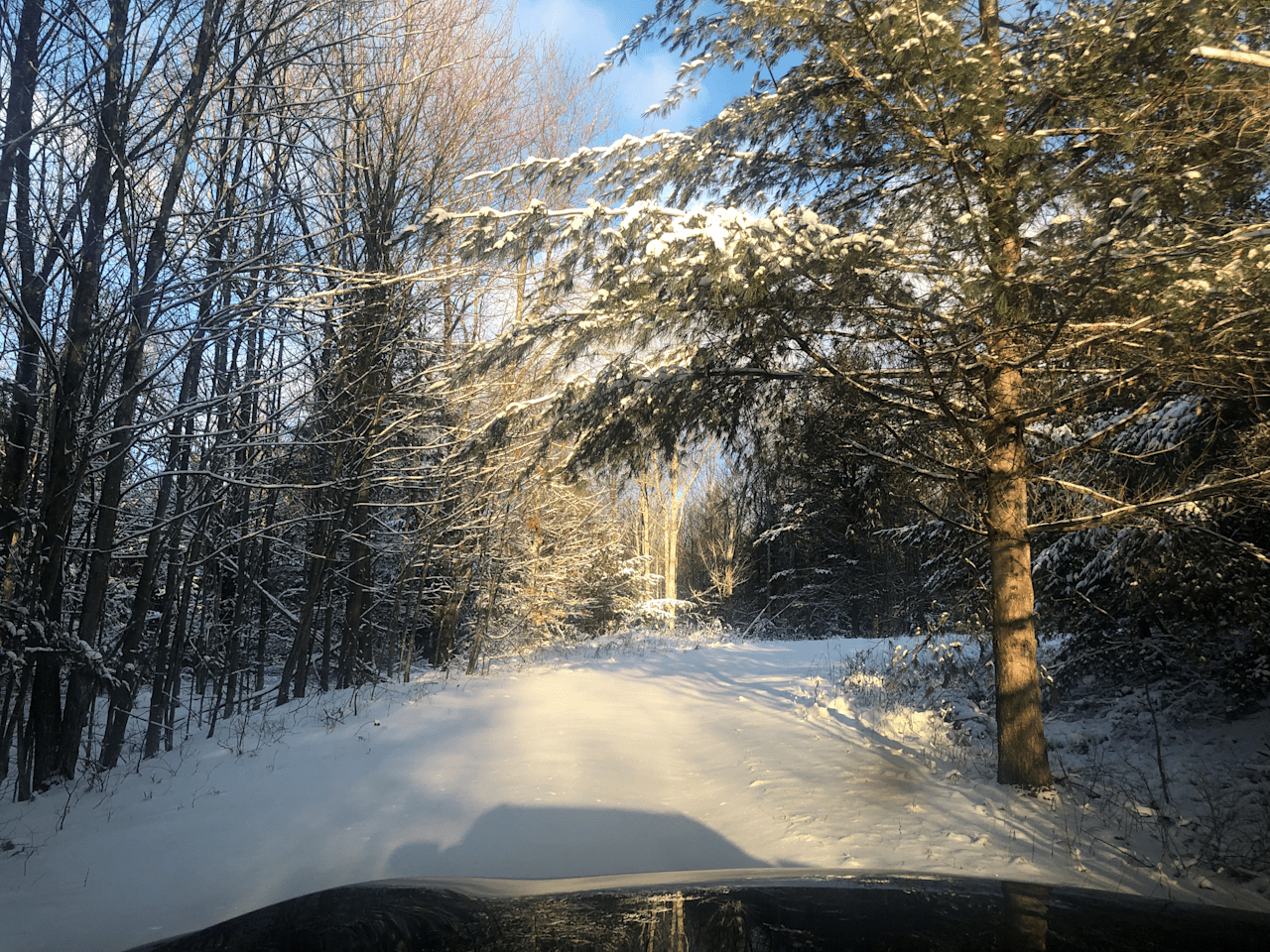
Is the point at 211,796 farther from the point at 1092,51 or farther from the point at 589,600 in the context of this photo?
the point at 589,600

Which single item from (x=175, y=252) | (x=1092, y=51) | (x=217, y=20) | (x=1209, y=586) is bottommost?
(x=1209, y=586)

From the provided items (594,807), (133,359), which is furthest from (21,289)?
(594,807)

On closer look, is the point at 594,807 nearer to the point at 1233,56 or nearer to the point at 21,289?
the point at 21,289

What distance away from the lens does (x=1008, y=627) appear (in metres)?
6.10

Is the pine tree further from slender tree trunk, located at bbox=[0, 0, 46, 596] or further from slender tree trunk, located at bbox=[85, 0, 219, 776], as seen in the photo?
slender tree trunk, located at bbox=[0, 0, 46, 596]

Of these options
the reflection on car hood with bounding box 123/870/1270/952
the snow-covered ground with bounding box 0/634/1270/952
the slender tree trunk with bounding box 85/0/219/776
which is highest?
the slender tree trunk with bounding box 85/0/219/776

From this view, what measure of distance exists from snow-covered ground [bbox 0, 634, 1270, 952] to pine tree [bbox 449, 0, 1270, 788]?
1.11 meters

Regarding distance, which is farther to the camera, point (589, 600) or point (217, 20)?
point (589, 600)

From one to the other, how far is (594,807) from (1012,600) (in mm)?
3819

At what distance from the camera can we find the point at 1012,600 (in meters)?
6.12

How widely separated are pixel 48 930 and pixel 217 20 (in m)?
6.92

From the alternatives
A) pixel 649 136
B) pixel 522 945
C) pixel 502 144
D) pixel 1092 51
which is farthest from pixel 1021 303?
pixel 502 144

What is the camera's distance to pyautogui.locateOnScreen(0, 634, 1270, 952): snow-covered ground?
4.56m

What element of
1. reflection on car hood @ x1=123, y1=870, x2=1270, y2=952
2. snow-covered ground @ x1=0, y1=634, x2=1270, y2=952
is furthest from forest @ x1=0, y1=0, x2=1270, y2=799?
reflection on car hood @ x1=123, y1=870, x2=1270, y2=952
